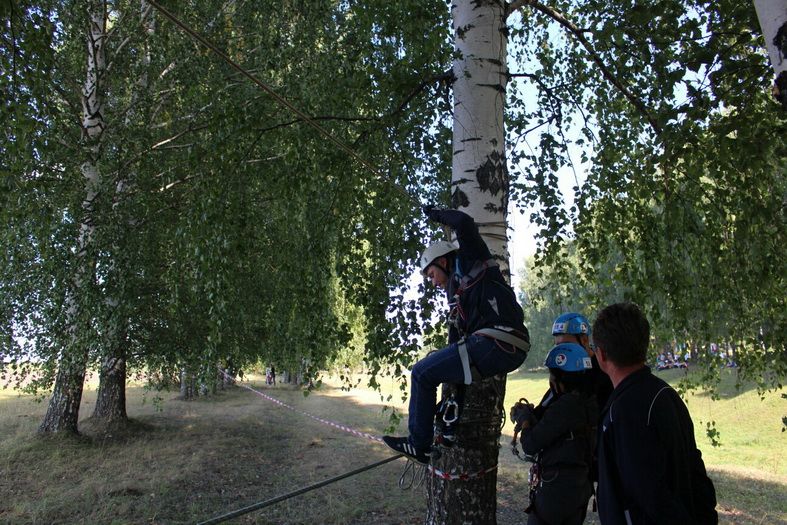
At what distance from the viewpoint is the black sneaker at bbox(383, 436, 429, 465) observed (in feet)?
11.0

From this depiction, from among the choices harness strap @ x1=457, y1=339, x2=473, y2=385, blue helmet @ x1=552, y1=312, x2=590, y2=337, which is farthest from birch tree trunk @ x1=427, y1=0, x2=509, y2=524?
blue helmet @ x1=552, y1=312, x2=590, y2=337

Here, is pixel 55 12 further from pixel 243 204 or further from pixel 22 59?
pixel 243 204

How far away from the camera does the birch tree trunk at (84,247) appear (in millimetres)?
8211

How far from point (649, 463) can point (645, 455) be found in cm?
3

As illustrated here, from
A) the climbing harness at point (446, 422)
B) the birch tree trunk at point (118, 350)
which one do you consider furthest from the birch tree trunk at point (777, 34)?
the birch tree trunk at point (118, 350)

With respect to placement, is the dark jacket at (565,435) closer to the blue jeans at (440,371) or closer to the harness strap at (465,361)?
the blue jeans at (440,371)

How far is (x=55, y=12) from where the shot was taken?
30.9ft

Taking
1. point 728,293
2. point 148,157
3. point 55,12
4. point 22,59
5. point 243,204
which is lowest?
point 728,293

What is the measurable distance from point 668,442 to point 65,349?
934 cm

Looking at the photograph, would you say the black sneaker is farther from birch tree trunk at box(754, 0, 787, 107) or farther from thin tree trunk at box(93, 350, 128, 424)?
thin tree trunk at box(93, 350, 128, 424)

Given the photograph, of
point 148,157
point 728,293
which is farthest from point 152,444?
point 728,293

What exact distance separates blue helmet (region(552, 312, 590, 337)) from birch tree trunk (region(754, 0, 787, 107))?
2396 mm

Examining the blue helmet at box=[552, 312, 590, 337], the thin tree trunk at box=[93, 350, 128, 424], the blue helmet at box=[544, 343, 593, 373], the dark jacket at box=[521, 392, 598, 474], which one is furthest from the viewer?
the thin tree trunk at box=[93, 350, 128, 424]

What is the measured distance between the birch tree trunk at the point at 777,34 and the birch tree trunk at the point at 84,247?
8488 millimetres
